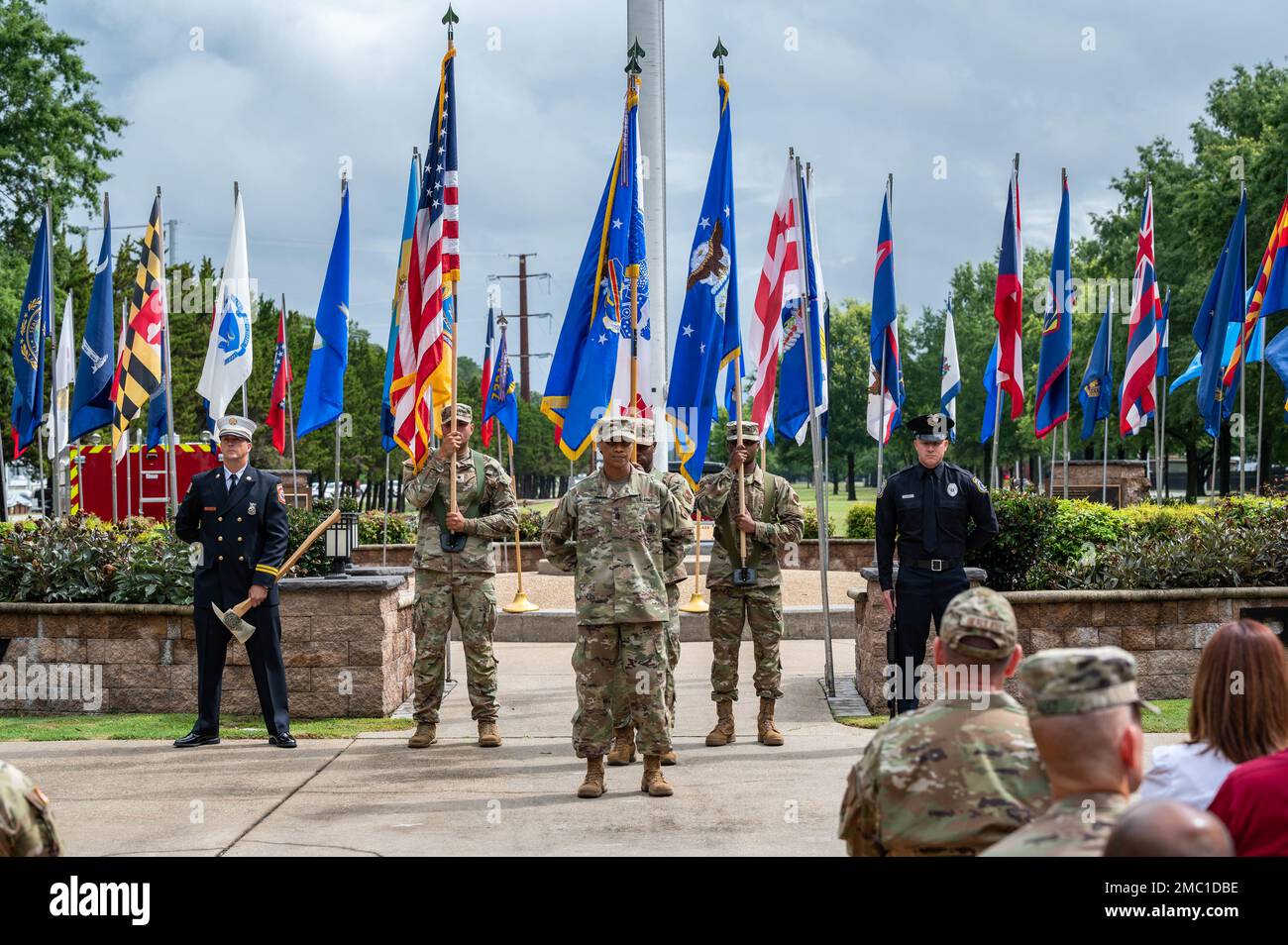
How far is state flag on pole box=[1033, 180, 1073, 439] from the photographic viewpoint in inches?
610

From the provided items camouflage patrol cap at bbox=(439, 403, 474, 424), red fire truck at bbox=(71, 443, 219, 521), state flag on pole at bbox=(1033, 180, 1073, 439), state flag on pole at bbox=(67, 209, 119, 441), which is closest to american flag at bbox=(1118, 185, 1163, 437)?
state flag on pole at bbox=(1033, 180, 1073, 439)

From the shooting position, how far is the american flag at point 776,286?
440 inches

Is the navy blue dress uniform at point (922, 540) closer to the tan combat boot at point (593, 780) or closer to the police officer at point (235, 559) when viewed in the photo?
the tan combat boot at point (593, 780)

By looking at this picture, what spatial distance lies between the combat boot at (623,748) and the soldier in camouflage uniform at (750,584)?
663 mm

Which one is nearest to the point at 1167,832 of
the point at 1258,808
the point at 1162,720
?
the point at 1258,808

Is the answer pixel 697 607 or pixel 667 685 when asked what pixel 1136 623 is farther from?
pixel 697 607

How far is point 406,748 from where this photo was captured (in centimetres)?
872

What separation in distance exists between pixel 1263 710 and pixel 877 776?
102cm

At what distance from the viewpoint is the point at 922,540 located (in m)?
8.53

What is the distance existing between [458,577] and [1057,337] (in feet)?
31.0
